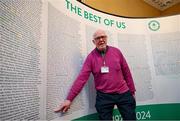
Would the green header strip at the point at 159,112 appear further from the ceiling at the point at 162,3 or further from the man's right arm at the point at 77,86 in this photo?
the ceiling at the point at 162,3

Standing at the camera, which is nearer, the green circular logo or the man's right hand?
the man's right hand

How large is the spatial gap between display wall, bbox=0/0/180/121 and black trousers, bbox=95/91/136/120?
173 millimetres

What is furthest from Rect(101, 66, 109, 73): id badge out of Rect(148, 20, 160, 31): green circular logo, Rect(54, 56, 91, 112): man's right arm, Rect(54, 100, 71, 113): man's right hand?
Rect(148, 20, 160, 31): green circular logo

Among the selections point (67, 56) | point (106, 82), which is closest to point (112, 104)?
point (106, 82)

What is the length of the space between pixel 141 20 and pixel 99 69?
3.77 ft

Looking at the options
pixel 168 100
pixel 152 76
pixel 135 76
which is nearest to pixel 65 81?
pixel 135 76

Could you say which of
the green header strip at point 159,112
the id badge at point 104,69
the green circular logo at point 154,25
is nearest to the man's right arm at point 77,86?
the id badge at point 104,69

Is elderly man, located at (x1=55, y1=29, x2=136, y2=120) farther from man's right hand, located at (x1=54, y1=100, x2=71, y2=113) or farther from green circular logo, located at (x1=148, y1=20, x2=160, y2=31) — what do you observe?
green circular logo, located at (x1=148, y1=20, x2=160, y2=31)

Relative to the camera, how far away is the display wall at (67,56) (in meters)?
0.93

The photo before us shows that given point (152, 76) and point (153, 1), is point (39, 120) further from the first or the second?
point (153, 1)

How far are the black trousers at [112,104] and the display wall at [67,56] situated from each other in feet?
0.57

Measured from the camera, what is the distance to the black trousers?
1476 millimetres

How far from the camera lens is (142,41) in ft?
7.47

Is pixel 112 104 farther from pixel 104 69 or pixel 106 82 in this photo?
pixel 104 69
